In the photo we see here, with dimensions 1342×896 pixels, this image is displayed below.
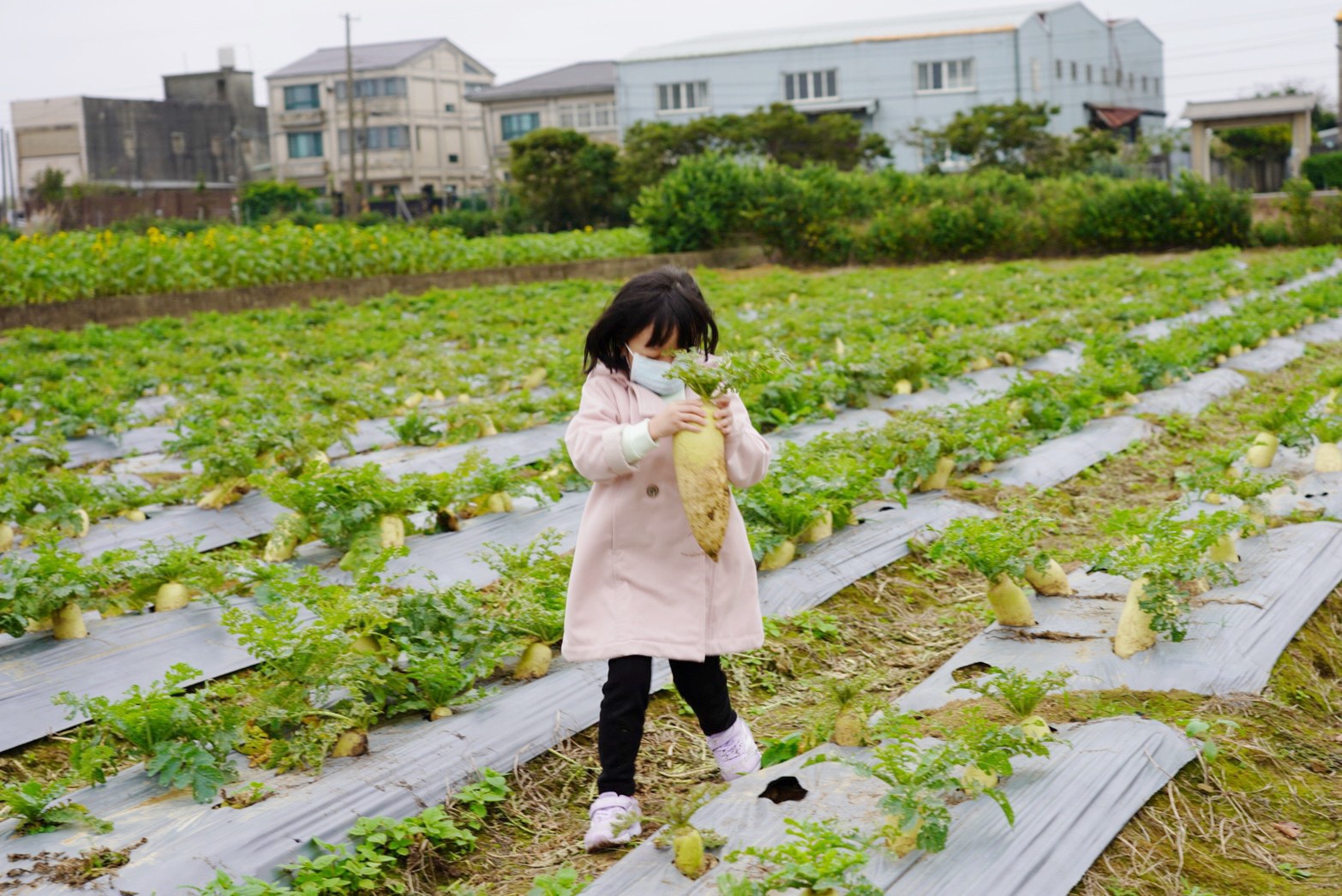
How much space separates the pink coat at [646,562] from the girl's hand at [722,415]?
0.07 feet

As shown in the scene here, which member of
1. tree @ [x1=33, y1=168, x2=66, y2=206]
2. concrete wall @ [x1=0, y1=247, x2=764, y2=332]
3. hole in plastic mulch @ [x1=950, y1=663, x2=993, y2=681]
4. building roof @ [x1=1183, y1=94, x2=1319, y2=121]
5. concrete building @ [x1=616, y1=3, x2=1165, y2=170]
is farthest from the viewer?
tree @ [x1=33, y1=168, x2=66, y2=206]

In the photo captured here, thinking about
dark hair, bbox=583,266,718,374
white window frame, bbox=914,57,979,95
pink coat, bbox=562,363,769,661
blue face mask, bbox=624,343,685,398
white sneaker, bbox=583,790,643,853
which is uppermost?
white window frame, bbox=914,57,979,95

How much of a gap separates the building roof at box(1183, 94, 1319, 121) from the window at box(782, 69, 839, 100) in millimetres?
17563

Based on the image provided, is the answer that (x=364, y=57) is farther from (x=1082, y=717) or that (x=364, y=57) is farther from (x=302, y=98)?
(x=1082, y=717)

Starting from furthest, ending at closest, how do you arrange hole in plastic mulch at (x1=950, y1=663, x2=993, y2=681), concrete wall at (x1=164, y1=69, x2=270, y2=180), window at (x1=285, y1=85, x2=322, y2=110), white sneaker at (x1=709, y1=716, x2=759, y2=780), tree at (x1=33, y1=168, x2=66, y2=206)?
concrete wall at (x1=164, y1=69, x2=270, y2=180) < window at (x1=285, y1=85, x2=322, y2=110) < tree at (x1=33, y1=168, x2=66, y2=206) < hole in plastic mulch at (x1=950, y1=663, x2=993, y2=681) < white sneaker at (x1=709, y1=716, x2=759, y2=780)

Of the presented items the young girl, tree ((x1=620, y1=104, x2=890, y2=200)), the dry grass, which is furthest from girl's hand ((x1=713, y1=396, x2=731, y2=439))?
tree ((x1=620, y1=104, x2=890, y2=200))

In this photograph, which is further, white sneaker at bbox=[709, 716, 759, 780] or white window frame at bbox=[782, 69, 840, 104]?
white window frame at bbox=[782, 69, 840, 104]

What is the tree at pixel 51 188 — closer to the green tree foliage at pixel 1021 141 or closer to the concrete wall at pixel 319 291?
the green tree foliage at pixel 1021 141

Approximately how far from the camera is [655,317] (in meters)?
2.84

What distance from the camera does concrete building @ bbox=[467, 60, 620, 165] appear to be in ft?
160

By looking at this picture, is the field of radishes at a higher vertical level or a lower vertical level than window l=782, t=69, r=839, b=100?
lower

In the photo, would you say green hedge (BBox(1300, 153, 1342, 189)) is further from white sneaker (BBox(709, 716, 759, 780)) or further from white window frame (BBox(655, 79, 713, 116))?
white sneaker (BBox(709, 716, 759, 780))

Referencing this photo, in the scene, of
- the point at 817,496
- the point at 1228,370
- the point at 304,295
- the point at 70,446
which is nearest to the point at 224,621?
the point at 817,496

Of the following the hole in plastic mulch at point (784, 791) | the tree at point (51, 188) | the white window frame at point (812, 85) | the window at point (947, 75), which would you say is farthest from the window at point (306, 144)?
the hole in plastic mulch at point (784, 791)
